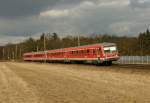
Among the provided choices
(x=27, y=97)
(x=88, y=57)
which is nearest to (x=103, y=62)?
(x=88, y=57)

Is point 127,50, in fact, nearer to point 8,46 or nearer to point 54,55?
Answer: point 54,55

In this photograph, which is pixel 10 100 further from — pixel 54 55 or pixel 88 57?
pixel 54 55

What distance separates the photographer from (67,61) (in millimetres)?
57531

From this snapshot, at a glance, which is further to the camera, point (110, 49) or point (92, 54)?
point (92, 54)

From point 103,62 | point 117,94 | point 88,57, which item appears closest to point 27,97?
point 117,94

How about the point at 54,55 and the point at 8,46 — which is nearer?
the point at 54,55

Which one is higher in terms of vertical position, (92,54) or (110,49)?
(110,49)

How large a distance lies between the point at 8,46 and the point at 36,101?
18694cm

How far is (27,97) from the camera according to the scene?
1423 centimetres

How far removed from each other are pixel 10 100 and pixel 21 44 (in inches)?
6492

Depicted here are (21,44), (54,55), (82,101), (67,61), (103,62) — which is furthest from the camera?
(21,44)

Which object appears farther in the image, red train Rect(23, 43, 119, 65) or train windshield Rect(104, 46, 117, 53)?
train windshield Rect(104, 46, 117, 53)

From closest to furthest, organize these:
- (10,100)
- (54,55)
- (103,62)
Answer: (10,100) < (103,62) < (54,55)

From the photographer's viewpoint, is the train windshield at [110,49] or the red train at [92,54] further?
the train windshield at [110,49]
